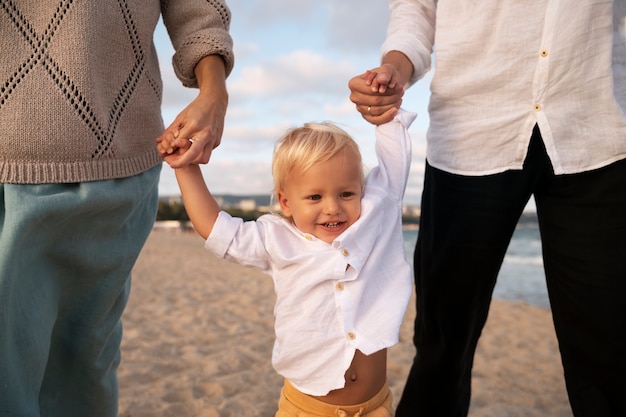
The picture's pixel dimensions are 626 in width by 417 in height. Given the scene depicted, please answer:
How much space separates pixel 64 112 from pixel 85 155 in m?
0.12

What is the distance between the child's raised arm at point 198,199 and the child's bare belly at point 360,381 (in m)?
0.67

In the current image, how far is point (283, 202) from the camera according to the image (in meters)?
2.04

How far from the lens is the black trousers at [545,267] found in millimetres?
1826

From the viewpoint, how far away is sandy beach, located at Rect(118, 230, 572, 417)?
392cm

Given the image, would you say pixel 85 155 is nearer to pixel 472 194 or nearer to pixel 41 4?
pixel 41 4

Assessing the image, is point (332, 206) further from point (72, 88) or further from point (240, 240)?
point (72, 88)

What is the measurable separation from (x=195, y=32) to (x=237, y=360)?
357cm

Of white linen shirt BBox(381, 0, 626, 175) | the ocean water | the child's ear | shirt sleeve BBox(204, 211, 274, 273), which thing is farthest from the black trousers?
the ocean water

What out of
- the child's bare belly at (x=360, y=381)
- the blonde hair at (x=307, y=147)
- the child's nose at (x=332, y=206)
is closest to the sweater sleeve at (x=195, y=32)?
the blonde hair at (x=307, y=147)

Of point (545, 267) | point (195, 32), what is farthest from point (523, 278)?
point (195, 32)

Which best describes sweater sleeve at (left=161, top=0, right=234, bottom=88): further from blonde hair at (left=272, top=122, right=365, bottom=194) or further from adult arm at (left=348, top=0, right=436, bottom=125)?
adult arm at (left=348, top=0, right=436, bottom=125)

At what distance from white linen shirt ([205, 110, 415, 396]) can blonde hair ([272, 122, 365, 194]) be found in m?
0.16

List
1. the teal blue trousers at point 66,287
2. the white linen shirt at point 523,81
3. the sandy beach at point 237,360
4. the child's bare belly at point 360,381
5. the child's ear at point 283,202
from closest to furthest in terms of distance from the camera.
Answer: the teal blue trousers at point 66,287 → the white linen shirt at point 523,81 → the child's bare belly at point 360,381 → the child's ear at point 283,202 → the sandy beach at point 237,360

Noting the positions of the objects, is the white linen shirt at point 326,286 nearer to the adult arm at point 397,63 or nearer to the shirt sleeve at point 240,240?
the shirt sleeve at point 240,240
